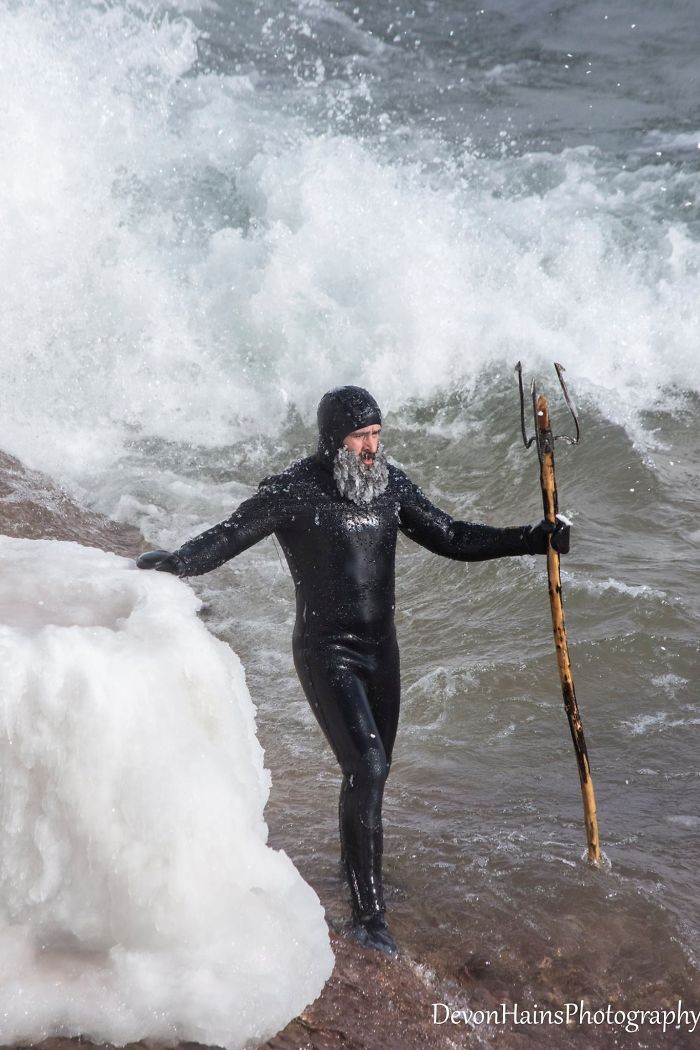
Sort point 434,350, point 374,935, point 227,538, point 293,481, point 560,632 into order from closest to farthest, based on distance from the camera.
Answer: point 374,935, point 227,538, point 293,481, point 560,632, point 434,350

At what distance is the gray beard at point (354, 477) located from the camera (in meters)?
4.02

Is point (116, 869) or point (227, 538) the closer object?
point (116, 869)

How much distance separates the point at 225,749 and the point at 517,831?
6.24ft

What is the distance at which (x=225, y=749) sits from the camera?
3.14 metres

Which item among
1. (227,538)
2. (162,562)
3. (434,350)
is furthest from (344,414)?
(434,350)

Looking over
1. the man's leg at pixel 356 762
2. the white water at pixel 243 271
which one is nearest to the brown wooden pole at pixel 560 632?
the man's leg at pixel 356 762

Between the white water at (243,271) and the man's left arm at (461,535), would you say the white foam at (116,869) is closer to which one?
the man's left arm at (461,535)

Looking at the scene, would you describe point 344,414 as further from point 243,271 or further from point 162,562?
point 243,271

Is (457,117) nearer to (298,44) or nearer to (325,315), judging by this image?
(298,44)

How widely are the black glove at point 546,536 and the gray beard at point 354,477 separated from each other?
2.04 feet

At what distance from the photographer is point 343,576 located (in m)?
4.04

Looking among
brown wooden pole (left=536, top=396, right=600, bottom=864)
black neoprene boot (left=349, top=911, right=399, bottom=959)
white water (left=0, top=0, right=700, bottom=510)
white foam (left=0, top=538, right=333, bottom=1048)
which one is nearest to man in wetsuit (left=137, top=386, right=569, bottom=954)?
brown wooden pole (left=536, top=396, right=600, bottom=864)

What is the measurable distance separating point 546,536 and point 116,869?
6.66 feet

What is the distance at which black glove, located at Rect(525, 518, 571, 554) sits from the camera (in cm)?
404
